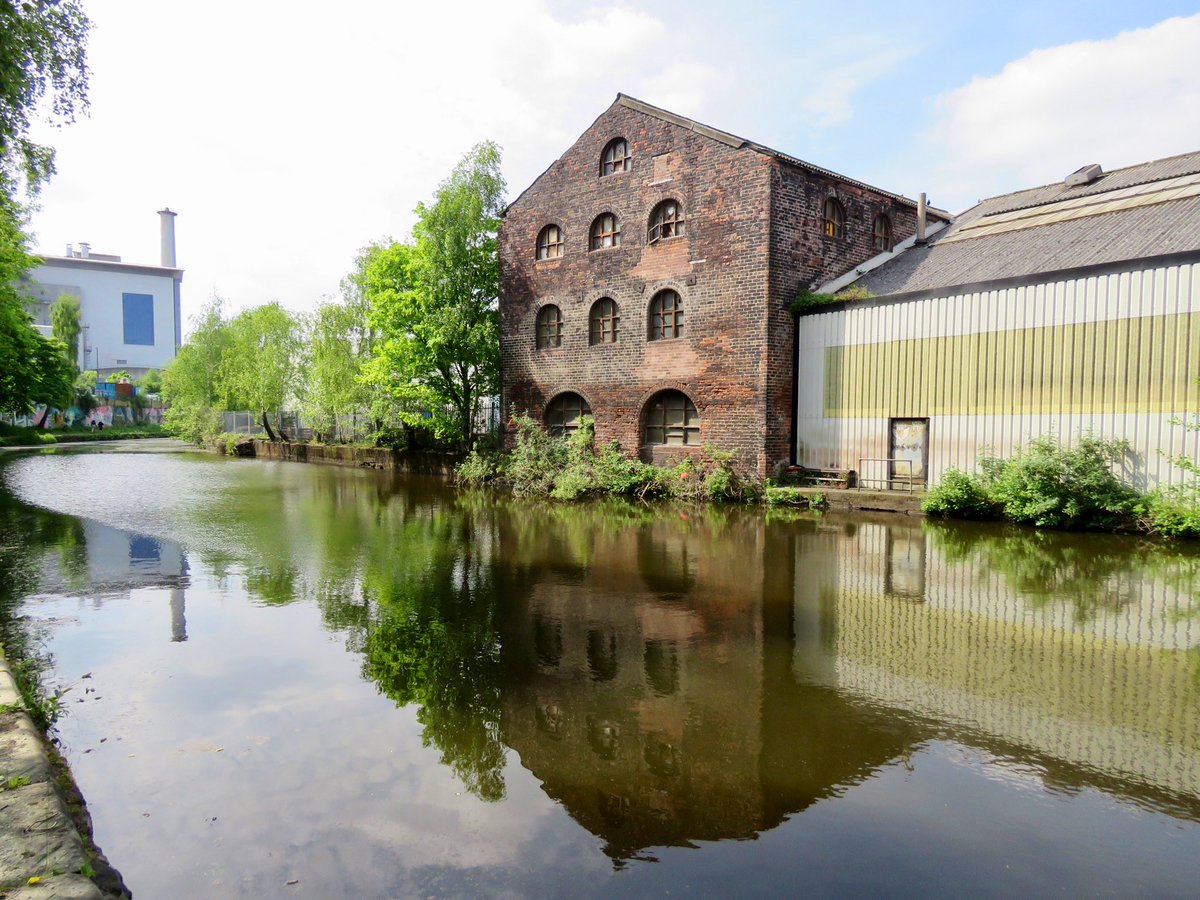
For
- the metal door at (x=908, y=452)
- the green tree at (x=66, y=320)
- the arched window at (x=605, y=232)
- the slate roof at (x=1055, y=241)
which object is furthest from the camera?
the green tree at (x=66, y=320)

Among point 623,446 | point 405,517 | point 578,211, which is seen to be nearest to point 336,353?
point 578,211

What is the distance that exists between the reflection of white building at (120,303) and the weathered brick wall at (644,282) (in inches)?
2124

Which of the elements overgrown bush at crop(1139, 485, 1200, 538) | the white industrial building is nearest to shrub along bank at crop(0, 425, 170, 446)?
the white industrial building

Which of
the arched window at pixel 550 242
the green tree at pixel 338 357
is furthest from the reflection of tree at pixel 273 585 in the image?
the green tree at pixel 338 357

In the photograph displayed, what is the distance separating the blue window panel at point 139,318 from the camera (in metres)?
65.2

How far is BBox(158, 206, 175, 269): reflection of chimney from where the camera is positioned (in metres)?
67.4

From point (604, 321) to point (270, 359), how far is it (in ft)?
62.0

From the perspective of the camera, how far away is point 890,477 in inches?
587

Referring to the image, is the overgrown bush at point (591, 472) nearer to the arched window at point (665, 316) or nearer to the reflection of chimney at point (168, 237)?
the arched window at point (665, 316)

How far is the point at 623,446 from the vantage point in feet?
59.6

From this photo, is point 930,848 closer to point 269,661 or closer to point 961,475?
point 269,661

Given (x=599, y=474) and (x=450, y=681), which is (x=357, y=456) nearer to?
(x=599, y=474)

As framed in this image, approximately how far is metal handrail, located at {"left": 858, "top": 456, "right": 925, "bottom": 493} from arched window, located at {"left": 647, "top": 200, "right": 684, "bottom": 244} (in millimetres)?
6574

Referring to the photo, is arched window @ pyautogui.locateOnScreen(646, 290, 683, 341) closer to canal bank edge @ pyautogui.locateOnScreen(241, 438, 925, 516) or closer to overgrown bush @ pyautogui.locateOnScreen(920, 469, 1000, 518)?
canal bank edge @ pyautogui.locateOnScreen(241, 438, 925, 516)
